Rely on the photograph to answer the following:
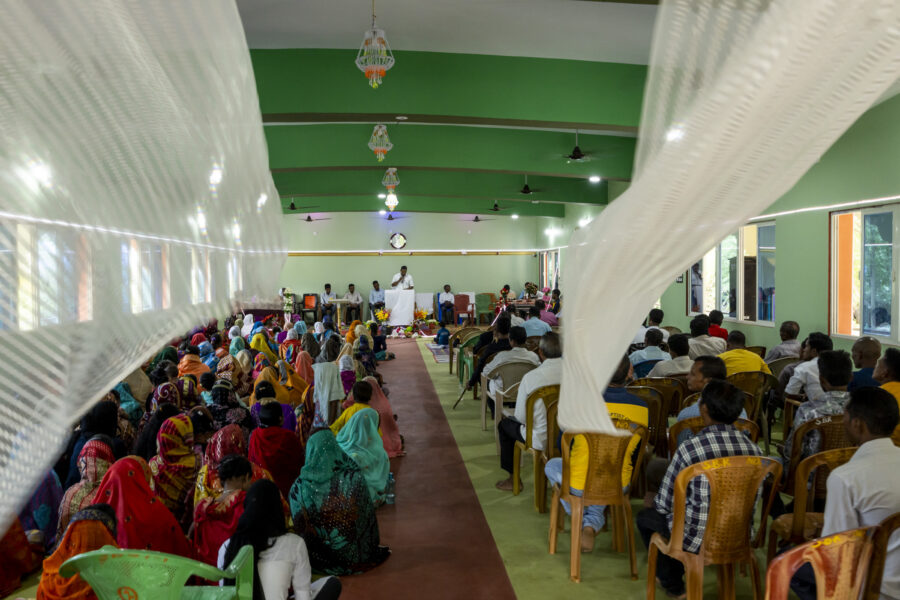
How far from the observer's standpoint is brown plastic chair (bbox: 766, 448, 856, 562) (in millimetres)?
2285

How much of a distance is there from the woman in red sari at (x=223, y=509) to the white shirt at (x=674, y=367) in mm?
3070

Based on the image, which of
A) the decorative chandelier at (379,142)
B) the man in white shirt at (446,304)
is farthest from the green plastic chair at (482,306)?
the decorative chandelier at (379,142)

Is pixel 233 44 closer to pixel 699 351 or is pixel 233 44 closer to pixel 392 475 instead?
pixel 392 475

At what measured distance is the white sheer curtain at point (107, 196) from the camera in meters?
0.35

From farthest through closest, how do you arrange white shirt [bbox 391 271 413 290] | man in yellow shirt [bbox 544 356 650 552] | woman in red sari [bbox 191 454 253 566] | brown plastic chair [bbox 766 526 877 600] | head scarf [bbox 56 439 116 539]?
white shirt [bbox 391 271 413 290], man in yellow shirt [bbox 544 356 650 552], head scarf [bbox 56 439 116 539], woman in red sari [bbox 191 454 253 566], brown plastic chair [bbox 766 526 877 600]

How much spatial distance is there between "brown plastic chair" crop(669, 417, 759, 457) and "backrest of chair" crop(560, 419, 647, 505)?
168 mm

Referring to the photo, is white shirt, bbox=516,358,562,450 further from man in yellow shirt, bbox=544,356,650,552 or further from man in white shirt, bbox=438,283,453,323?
man in white shirt, bbox=438,283,453,323

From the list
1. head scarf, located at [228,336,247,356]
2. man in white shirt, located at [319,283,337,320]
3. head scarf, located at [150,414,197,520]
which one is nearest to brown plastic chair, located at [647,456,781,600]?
head scarf, located at [150,414,197,520]

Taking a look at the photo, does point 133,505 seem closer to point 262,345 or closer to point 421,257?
point 262,345

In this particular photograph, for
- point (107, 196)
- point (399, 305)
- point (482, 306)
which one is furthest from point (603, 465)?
point (482, 306)

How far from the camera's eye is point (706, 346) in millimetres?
5543

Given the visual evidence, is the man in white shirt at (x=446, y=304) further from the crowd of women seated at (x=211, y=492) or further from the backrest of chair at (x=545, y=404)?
the backrest of chair at (x=545, y=404)

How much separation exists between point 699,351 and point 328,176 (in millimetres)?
8189

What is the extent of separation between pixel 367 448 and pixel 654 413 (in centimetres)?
187
